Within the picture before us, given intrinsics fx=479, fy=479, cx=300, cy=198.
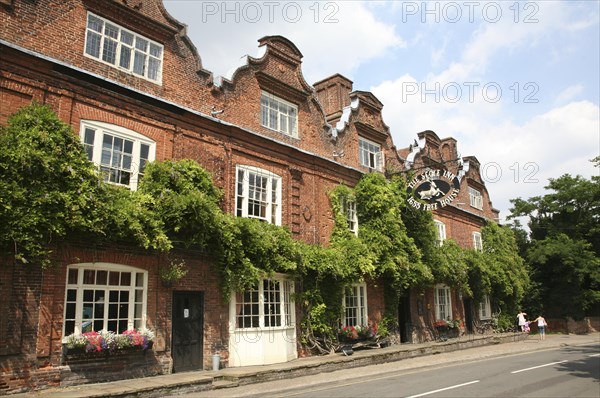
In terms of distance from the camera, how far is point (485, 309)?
2839cm

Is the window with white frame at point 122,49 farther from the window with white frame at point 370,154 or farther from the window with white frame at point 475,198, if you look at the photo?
the window with white frame at point 475,198

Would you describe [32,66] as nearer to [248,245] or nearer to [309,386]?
[248,245]

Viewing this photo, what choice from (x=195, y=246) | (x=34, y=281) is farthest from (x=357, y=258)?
(x=34, y=281)

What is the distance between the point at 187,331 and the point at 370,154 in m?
12.1

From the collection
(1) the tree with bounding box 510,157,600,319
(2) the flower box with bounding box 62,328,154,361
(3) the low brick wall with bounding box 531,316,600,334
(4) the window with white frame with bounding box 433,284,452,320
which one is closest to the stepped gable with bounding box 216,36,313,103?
(2) the flower box with bounding box 62,328,154,361

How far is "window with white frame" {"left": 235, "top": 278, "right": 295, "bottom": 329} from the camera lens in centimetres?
1443

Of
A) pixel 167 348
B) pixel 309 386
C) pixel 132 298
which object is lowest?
pixel 309 386

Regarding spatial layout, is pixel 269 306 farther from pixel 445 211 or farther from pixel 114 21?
pixel 445 211

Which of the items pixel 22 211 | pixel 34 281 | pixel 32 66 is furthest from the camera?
pixel 32 66

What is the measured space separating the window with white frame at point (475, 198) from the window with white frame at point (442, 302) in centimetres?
767

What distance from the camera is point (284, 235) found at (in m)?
14.9

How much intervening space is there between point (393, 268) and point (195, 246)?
8283mm

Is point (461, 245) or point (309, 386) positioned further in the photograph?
point (461, 245)

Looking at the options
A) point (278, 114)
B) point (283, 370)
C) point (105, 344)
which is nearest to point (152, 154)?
point (105, 344)
